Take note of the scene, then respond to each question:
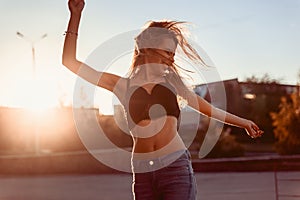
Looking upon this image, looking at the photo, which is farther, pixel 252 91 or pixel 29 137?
pixel 252 91

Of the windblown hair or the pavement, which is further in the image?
the pavement

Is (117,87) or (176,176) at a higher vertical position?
(117,87)

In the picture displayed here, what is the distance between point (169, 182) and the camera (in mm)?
3012

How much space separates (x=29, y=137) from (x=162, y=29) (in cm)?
4086

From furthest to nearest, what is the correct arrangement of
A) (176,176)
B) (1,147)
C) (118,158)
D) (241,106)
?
1. (241,106)
2. (1,147)
3. (118,158)
4. (176,176)

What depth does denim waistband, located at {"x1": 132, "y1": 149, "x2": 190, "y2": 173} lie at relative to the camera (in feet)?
9.98

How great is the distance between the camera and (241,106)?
4381cm

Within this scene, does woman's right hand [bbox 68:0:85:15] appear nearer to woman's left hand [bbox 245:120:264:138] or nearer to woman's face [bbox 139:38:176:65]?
woman's face [bbox 139:38:176:65]

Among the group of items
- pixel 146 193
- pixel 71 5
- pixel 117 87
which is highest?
pixel 71 5

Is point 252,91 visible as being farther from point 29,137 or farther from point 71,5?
point 71,5

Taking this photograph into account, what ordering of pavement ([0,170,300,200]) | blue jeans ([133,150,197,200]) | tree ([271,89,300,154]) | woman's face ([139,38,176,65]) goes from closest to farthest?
blue jeans ([133,150,197,200]), woman's face ([139,38,176,65]), pavement ([0,170,300,200]), tree ([271,89,300,154])

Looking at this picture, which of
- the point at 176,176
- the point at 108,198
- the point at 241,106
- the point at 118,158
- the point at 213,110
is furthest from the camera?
the point at 241,106

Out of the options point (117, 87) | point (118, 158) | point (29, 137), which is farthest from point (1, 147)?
point (117, 87)

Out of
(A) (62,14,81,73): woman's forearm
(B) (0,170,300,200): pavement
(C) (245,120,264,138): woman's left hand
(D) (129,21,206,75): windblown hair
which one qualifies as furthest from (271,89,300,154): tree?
(A) (62,14,81,73): woman's forearm
